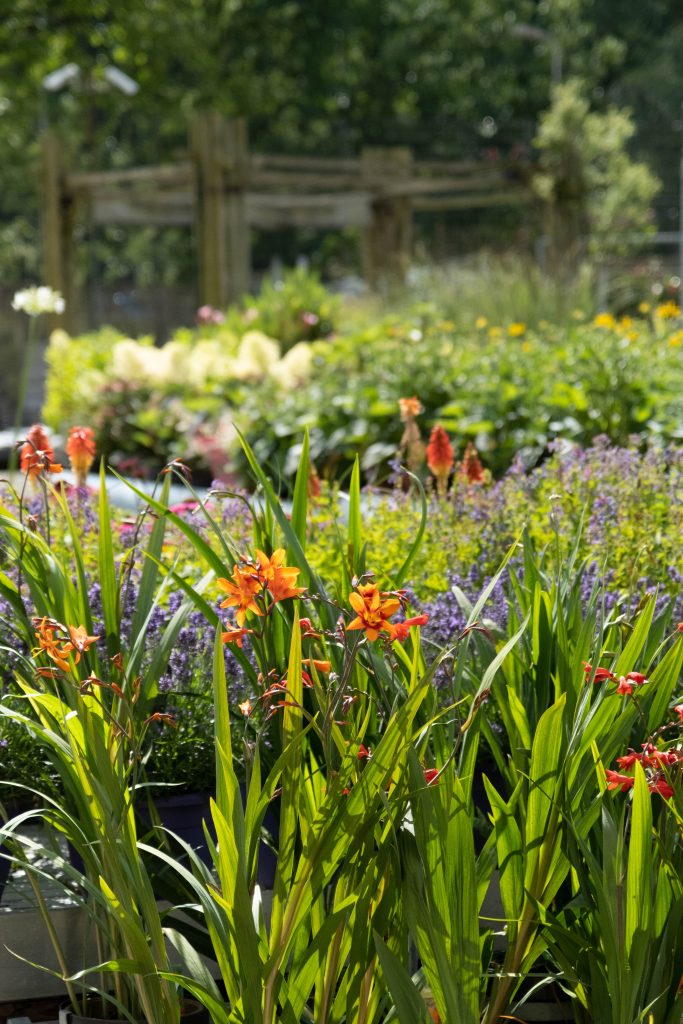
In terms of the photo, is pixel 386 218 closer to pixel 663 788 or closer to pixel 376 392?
pixel 376 392

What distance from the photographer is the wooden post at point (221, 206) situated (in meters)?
11.4

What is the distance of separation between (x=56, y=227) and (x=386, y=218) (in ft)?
12.5

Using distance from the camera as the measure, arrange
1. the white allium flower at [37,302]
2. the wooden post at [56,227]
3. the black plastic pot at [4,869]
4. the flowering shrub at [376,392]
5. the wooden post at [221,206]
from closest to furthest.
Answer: the black plastic pot at [4,869] → the white allium flower at [37,302] → the flowering shrub at [376,392] → the wooden post at [221,206] → the wooden post at [56,227]

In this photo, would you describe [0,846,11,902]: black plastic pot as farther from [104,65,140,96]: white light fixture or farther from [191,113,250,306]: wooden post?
[104,65,140,96]: white light fixture

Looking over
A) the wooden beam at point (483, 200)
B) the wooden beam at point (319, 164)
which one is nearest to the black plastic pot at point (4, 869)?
the wooden beam at point (319, 164)

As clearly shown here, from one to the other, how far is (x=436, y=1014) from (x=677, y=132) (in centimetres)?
2892

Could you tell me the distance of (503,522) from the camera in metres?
2.79

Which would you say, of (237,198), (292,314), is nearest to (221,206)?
(237,198)

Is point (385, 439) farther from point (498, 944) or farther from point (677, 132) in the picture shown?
point (677, 132)

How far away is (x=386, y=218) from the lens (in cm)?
1488

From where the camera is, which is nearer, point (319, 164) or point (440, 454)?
point (440, 454)

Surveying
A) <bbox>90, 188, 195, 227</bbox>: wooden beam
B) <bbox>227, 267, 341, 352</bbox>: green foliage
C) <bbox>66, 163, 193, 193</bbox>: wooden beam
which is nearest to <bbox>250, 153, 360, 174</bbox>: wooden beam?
<bbox>66, 163, 193, 193</bbox>: wooden beam

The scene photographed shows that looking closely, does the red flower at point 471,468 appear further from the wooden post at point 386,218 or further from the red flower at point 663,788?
the wooden post at point 386,218

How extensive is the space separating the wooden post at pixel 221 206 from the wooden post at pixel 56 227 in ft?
7.46
